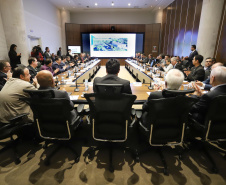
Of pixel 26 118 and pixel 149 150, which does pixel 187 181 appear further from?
pixel 26 118

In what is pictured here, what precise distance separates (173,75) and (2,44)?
6.18 m

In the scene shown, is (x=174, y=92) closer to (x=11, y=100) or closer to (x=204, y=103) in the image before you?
(x=204, y=103)

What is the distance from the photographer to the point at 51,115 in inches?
64.2

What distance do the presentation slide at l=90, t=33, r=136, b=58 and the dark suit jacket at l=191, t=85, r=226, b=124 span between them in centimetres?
1120

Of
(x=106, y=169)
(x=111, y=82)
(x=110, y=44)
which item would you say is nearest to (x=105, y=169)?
(x=106, y=169)

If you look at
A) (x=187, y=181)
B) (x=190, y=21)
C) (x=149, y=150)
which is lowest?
(x=187, y=181)

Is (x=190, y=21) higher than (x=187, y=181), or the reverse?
(x=190, y=21)

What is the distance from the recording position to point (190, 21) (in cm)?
708

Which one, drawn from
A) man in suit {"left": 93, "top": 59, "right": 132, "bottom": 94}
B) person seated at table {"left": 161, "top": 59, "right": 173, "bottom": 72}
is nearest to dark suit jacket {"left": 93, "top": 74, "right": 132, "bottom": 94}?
man in suit {"left": 93, "top": 59, "right": 132, "bottom": 94}

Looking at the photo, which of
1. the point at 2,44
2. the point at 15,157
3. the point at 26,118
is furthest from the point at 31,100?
the point at 2,44

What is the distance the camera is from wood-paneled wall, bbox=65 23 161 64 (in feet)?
38.1

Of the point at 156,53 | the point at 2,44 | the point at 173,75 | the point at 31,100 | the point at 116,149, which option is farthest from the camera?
the point at 156,53

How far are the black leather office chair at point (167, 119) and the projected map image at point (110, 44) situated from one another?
1144 cm

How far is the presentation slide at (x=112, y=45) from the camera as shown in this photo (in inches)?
476
